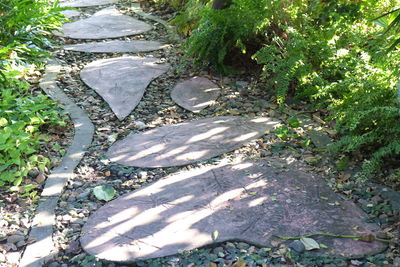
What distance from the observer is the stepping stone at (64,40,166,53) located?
4.62m

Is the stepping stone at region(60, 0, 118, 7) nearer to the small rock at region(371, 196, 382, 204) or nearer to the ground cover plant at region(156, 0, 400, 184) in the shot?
the ground cover plant at region(156, 0, 400, 184)

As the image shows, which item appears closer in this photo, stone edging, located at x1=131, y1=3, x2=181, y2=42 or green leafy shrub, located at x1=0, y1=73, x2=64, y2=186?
green leafy shrub, located at x1=0, y1=73, x2=64, y2=186

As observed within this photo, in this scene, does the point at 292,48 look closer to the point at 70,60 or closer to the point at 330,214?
the point at 330,214

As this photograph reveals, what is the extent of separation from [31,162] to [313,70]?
6.66 feet

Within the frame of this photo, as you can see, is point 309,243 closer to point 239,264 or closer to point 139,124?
point 239,264

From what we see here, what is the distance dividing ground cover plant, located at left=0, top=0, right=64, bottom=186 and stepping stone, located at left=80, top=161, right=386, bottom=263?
0.67m

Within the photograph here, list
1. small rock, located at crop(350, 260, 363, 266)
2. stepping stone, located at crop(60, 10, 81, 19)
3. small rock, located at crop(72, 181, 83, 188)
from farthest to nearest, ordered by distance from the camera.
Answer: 1. stepping stone, located at crop(60, 10, 81, 19)
2. small rock, located at crop(72, 181, 83, 188)
3. small rock, located at crop(350, 260, 363, 266)

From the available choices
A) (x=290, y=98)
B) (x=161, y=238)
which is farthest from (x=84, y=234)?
(x=290, y=98)

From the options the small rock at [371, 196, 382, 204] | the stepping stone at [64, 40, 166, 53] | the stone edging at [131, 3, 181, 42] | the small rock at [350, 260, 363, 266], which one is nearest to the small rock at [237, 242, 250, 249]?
the small rock at [350, 260, 363, 266]

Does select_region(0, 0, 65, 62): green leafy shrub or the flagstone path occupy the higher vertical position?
select_region(0, 0, 65, 62): green leafy shrub

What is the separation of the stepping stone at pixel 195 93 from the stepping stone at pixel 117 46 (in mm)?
928

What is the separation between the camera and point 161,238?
2219 millimetres

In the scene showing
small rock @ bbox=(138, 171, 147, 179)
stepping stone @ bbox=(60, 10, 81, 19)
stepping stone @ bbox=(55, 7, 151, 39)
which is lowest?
small rock @ bbox=(138, 171, 147, 179)

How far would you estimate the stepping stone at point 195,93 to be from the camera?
3604mm
